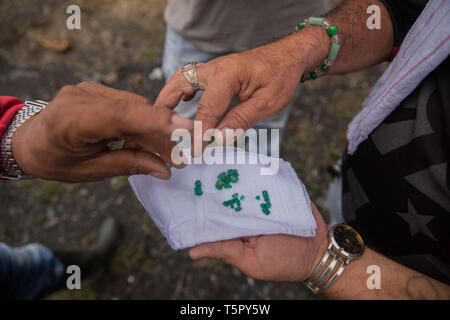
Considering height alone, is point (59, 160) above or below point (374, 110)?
below

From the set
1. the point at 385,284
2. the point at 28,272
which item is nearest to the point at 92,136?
the point at 385,284

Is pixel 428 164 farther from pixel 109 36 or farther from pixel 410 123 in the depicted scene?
pixel 109 36

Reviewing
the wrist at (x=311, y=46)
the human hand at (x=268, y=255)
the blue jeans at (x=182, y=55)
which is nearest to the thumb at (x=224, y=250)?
the human hand at (x=268, y=255)

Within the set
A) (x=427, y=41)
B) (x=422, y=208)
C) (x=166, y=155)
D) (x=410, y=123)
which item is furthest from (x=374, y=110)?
(x=166, y=155)

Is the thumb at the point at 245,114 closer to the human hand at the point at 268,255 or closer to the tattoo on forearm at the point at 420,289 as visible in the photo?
the human hand at the point at 268,255

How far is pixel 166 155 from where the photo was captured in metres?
1.17

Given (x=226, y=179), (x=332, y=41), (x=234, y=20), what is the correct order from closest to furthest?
(x=226, y=179) < (x=332, y=41) < (x=234, y=20)

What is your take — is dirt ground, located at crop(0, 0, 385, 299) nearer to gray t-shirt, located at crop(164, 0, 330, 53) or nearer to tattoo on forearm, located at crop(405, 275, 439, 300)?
tattoo on forearm, located at crop(405, 275, 439, 300)

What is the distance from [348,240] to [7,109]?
1782 mm

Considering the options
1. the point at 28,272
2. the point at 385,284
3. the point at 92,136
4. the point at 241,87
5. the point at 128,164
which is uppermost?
the point at 241,87

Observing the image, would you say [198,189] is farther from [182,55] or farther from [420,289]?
[182,55]

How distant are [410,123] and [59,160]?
1504 mm

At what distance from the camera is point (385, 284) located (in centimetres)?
130

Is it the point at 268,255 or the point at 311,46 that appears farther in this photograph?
the point at 311,46
